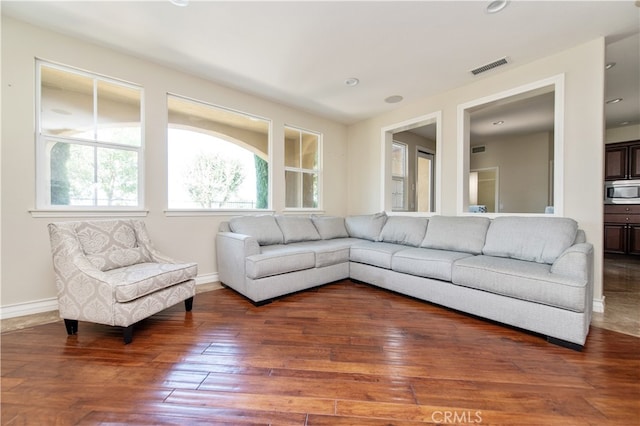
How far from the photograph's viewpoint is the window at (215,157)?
10.5 ft

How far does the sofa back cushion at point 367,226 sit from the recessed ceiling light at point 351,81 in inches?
76.0

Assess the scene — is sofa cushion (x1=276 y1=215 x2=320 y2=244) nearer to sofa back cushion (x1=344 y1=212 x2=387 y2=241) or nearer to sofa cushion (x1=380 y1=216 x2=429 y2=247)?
sofa back cushion (x1=344 y1=212 x2=387 y2=241)

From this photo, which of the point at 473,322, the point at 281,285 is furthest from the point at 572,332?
the point at 281,285

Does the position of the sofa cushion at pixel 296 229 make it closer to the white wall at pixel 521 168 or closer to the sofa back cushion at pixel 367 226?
the sofa back cushion at pixel 367 226

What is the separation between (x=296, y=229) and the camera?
3.64 m

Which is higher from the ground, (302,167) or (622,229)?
(302,167)

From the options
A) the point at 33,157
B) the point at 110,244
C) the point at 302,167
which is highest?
the point at 302,167

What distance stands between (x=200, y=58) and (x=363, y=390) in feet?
11.2

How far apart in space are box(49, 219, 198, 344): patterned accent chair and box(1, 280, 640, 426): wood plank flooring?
0.20 metres

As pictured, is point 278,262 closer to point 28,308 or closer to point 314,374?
point 314,374

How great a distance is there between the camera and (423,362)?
5.36 feet

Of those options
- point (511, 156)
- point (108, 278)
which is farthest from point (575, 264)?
point (511, 156)

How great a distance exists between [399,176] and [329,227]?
7.89 feet

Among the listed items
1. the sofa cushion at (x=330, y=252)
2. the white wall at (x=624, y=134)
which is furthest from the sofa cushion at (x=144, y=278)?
the white wall at (x=624, y=134)
